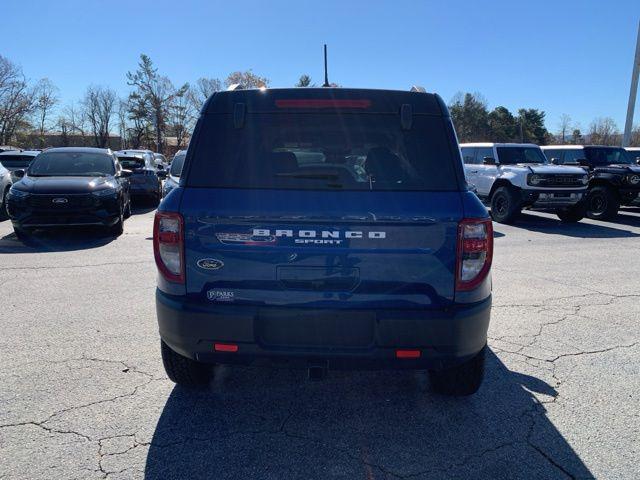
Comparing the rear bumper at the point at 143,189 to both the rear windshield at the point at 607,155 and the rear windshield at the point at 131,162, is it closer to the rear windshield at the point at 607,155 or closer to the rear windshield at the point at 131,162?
the rear windshield at the point at 131,162

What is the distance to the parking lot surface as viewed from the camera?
2.50m

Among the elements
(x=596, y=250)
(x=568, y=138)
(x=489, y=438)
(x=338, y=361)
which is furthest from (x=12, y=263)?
(x=568, y=138)

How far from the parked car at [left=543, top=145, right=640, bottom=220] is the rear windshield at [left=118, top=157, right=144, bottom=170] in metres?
12.4

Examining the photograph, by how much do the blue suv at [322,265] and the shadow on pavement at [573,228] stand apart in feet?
31.0

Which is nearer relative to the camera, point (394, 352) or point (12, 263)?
point (394, 352)

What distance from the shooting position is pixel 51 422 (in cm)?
284

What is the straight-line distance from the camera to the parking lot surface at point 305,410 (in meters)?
2.50

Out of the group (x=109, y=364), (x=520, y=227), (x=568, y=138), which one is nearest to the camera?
(x=109, y=364)

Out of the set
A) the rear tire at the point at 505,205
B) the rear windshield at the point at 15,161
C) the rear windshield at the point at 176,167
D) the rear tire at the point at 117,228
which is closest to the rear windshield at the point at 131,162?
the rear windshield at the point at 15,161

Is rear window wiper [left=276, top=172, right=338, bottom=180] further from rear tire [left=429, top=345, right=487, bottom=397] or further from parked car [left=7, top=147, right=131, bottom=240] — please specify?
parked car [left=7, top=147, right=131, bottom=240]

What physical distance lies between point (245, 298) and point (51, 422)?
4.85 feet

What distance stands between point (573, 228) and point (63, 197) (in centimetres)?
1133

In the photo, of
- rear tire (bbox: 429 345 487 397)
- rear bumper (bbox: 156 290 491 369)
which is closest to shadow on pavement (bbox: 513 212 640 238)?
rear tire (bbox: 429 345 487 397)

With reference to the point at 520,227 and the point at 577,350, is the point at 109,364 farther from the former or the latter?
the point at 520,227
